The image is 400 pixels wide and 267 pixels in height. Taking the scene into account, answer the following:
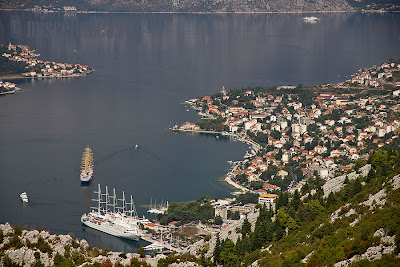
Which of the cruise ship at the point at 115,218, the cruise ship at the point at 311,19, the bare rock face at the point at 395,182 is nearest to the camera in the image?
the bare rock face at the point at 395,182

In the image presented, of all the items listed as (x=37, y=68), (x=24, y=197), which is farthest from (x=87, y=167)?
(x=37, y=68)

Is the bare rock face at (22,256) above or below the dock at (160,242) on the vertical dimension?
above

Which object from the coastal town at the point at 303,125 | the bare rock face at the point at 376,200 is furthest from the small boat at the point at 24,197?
the bare rock face at the point at 376,200

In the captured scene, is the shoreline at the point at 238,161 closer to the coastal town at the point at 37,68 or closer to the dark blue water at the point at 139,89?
the dark blue water at the point at 139,89

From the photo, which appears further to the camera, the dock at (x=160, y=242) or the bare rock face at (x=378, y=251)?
the dock at (x=160, y=242)

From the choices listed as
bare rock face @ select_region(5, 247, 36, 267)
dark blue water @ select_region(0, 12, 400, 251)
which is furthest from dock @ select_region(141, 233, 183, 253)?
bare rock face @ select_region(5, 247, 36, 267)

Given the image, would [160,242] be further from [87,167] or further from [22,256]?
[22,256]
